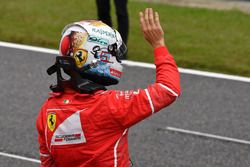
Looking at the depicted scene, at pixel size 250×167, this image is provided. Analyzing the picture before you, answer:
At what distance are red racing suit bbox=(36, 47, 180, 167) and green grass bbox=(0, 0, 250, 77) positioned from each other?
6688mm

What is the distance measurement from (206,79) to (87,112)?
21.2 feet

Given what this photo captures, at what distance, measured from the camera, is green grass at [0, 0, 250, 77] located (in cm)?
1089

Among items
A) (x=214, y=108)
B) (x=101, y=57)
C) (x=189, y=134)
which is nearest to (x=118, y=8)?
(x=214, y=108)

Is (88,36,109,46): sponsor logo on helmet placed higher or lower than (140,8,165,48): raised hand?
lower

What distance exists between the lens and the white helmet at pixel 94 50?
3.79 metres

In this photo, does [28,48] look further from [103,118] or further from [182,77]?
[103,118]

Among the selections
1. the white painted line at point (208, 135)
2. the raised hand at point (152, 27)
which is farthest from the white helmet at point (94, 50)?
the white painted line at point (208, 135)

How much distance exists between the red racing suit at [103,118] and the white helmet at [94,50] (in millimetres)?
110

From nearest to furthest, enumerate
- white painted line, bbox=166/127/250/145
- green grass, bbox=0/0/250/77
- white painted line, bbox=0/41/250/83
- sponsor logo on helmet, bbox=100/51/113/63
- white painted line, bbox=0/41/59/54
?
sponsor logo on helmet, bbox=100/51/113/63, white painted line, bbox=166/127/250/145, white painted line, bbox=0/41/250/83, green grass, bbox=0/0/250/77, white painted line, bbox=0/41/59/54

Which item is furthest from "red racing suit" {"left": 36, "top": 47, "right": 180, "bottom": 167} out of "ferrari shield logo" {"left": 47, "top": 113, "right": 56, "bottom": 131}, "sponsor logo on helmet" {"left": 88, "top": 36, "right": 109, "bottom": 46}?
"sponsor logo on helmet" {"left": 88, "top": 36, "right": 109, "bottom": 46}

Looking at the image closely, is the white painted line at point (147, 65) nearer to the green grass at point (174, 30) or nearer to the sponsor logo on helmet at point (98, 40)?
the green grass at point (174, 30)

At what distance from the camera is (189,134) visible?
8.09 metres

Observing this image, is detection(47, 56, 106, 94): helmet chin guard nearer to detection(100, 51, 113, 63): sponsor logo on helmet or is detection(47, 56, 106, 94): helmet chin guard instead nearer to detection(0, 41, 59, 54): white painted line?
detection(100, 51, 113, 63): sponsor logo on helmet

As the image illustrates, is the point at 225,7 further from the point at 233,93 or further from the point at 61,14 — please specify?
the point at 233,93
